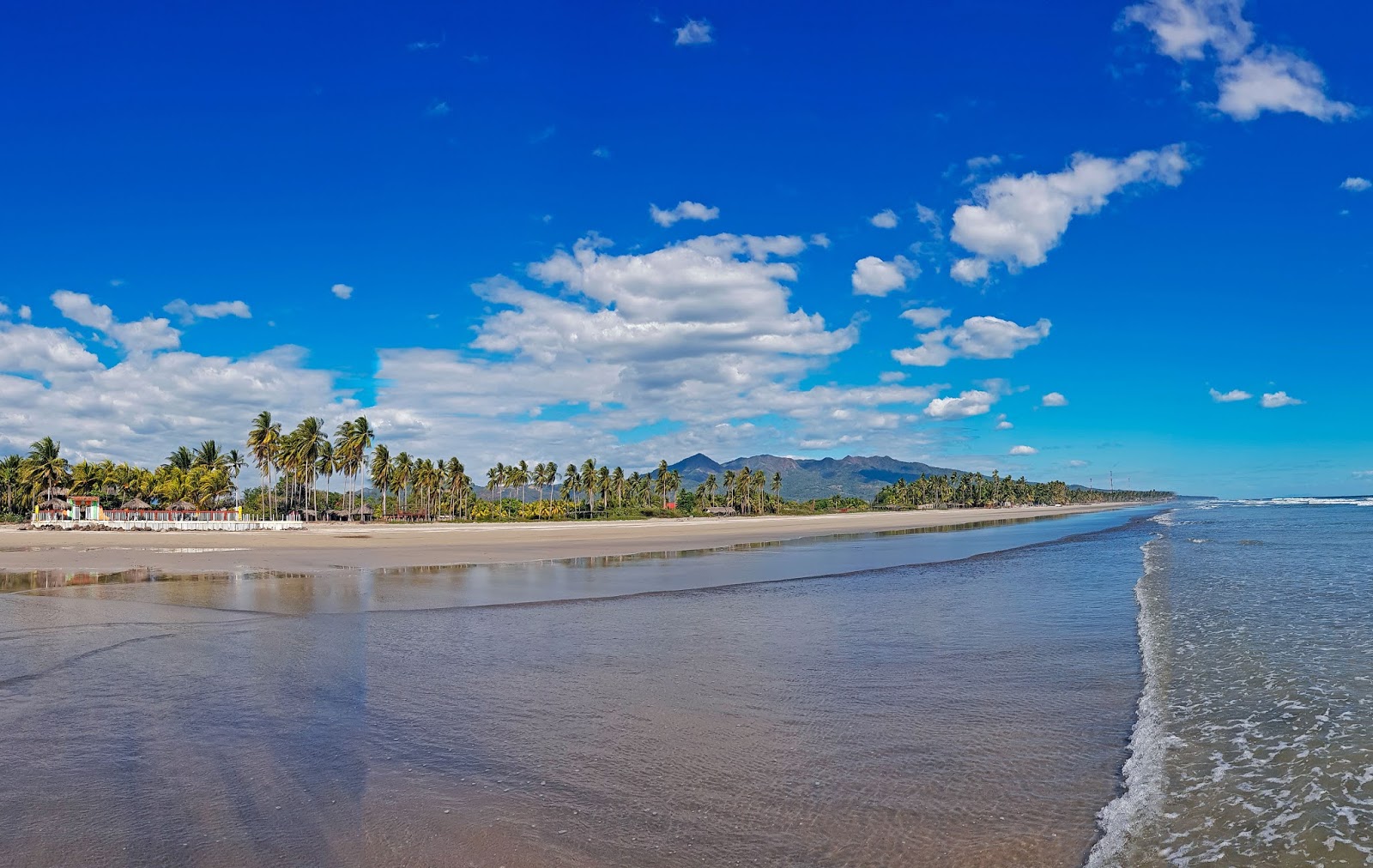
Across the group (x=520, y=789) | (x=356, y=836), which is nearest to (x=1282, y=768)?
(x=520, y=789)

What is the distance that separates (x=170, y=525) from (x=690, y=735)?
6440 cm

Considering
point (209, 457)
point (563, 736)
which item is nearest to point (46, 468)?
point (209, 457)

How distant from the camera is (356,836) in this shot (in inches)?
190

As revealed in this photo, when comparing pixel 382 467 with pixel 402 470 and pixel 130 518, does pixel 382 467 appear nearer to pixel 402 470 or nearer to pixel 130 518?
pixel 402 470

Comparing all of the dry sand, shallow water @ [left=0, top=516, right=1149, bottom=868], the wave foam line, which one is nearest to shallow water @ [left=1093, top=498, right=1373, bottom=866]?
the wave foam line

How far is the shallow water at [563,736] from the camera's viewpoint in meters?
4.82

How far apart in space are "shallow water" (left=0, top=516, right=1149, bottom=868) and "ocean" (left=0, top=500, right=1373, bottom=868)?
35mm

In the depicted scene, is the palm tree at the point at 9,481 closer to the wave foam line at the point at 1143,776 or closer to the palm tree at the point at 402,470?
the palm tree at the point at 402,470

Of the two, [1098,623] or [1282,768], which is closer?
[1282,768]

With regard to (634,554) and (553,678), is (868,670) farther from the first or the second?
(634,554)

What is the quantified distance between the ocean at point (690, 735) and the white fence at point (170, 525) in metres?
46.2

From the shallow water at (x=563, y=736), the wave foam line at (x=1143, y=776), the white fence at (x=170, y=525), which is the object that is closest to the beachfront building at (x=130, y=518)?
the white fence at (x=170, y=525)

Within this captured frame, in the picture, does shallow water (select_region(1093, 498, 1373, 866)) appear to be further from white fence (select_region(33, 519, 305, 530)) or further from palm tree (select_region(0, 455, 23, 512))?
palm tree (select_region(0, 455, 23, 512))

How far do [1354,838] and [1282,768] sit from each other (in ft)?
4.65
